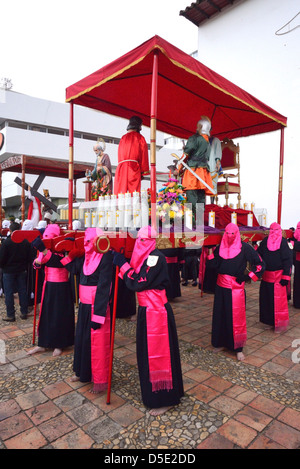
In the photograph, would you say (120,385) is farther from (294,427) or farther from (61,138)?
(61,138)

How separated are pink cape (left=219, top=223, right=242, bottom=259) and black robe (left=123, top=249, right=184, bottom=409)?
5.31 ft

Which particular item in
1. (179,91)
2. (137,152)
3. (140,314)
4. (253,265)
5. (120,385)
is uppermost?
(179,91)

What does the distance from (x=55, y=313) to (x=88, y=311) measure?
108cm

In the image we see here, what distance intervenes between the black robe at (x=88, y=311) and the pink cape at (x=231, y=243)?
6.20ft

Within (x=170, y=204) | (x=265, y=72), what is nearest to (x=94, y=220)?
(x=170, y=204)

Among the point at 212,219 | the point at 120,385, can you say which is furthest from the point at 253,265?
the point at 120,385

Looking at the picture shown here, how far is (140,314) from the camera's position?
9.77 feet

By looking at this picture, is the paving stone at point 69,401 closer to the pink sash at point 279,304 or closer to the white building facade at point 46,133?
the pink sash at point 279,304

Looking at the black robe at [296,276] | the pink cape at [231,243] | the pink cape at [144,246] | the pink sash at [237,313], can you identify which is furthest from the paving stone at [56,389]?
the black robe at [296,276]

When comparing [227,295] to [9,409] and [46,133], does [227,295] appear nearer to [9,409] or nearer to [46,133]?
[9,409]

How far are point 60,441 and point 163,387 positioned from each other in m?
1.00

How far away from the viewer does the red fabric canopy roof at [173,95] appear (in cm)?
347

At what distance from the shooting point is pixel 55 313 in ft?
13.5

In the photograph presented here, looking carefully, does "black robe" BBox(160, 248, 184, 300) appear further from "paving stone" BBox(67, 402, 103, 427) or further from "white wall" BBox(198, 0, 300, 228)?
"white wall" BBox(198, 0, 300, 228)
